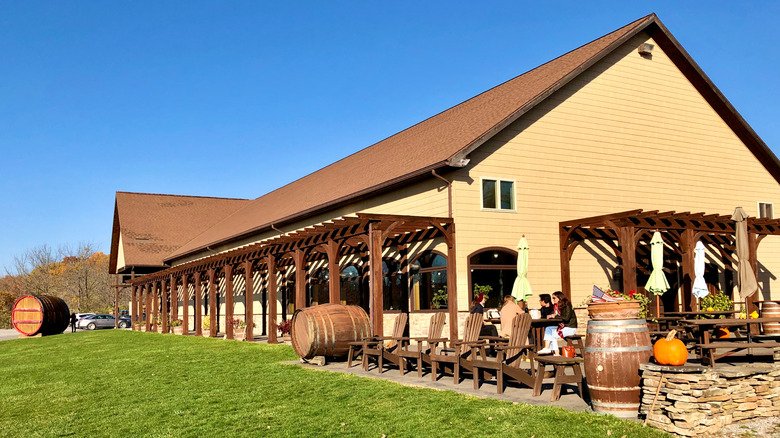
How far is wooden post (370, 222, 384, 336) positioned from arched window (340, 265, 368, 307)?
7.04 meters

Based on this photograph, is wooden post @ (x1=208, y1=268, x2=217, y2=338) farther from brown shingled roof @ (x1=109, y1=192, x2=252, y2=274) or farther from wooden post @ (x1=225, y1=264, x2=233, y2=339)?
brown shingled roof @ (x1=109, y1=192, x2=252, y2=274)

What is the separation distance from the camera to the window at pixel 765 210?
24.8 meters

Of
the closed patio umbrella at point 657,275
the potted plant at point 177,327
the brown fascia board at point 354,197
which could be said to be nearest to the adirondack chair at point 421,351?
the brown fascia board at point 354,197

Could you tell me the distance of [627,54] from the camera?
22.2m

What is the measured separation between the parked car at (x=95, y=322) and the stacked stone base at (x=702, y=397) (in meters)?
45.6

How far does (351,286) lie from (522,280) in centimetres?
890

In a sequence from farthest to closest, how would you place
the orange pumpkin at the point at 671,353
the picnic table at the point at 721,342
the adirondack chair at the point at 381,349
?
the adirondack chair at the point at 381,349, the picnic table at the point at 721,342, the orange pumpkin at the point at 671,353

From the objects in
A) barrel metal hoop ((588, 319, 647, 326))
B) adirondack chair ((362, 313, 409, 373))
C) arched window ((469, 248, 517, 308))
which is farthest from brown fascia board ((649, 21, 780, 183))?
barrel metal hoop ((588, 319, 647, 326))

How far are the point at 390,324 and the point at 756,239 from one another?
1180cm

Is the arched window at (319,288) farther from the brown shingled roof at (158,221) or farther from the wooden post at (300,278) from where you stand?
the brown shingled roof at (158,221)

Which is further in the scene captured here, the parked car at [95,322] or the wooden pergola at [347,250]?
the parked car at [95,322]

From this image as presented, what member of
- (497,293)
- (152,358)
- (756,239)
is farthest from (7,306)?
(756,239)

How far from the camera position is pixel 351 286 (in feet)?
81.0

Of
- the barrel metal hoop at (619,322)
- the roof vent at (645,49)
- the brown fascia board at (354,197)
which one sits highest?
the roof vent at (645,49)
